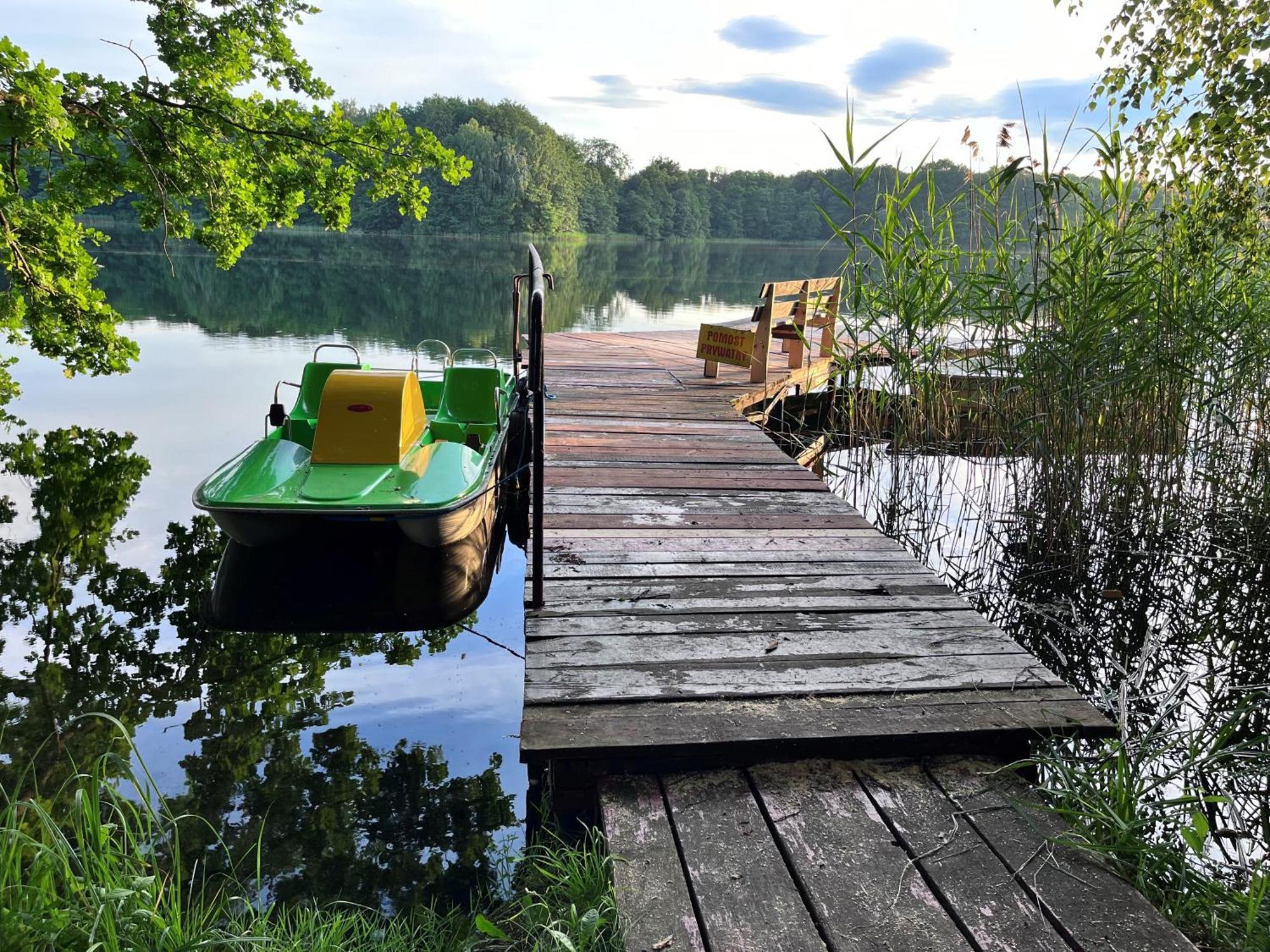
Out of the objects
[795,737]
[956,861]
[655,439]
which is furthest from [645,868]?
[655,439]

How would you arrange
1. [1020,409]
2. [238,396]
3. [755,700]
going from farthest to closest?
[238,396] → [1020,409] → [755,700]

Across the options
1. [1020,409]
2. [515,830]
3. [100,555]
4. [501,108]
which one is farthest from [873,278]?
[501,108]

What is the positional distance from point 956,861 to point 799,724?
2.01 ft

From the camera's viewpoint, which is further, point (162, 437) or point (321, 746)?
point (162, 437)

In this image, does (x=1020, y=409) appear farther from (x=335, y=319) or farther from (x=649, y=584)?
(x=335, y=319)

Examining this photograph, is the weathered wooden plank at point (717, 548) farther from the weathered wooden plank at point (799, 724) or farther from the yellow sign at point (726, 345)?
the yellow sign at point (726, 345)

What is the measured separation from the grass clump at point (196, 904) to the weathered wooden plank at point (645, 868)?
0.06 meters

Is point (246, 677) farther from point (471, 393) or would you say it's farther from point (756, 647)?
point (471, 393)

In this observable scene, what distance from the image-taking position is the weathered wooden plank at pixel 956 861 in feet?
6.74

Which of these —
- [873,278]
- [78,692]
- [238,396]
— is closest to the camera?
[78,692]

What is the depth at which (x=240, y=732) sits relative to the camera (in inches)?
154

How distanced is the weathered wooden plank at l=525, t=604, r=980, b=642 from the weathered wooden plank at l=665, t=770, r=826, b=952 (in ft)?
2.89

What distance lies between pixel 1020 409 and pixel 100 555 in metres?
5.91

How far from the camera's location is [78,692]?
13.9 feet
